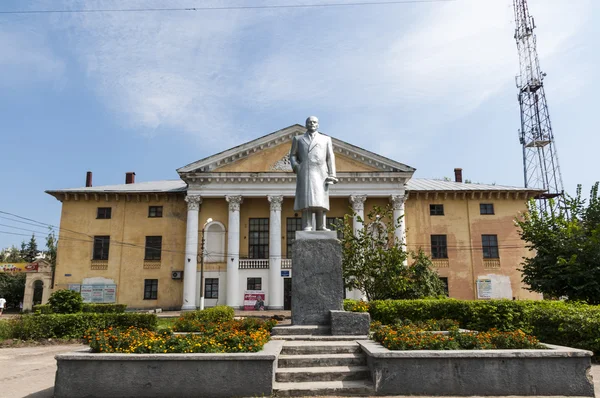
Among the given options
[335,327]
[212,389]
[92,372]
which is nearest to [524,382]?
[335,327]

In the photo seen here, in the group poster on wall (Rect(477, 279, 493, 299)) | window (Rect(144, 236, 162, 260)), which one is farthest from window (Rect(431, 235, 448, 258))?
window (Rect(144, 236, 162, 260))

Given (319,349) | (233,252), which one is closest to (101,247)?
(233,252)

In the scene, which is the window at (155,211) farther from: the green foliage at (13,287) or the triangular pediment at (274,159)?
the green foliage at (13,287)

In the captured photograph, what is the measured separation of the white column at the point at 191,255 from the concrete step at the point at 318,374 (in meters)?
27.4

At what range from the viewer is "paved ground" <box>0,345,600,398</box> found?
26.2 ft

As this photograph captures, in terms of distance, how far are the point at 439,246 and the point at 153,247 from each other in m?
23.0

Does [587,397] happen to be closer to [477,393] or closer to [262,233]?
[477,393]

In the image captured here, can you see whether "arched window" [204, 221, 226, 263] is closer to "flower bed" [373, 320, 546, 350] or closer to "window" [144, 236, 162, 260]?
"window" [144, 236, 162, 260]

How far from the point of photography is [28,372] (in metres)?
10.5

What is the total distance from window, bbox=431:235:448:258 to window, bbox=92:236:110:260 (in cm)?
2609

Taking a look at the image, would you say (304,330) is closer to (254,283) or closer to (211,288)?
(254,283)

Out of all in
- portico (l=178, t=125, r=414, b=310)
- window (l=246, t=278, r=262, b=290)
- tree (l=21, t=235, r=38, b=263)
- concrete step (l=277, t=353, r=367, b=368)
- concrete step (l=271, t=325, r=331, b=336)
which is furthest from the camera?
tree (l=21, t=235, r=38, b=263)

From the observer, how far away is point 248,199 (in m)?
36.9

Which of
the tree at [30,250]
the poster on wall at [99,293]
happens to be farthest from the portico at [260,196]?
the tree at [30,250]
